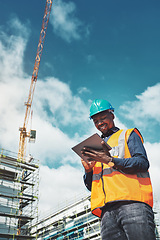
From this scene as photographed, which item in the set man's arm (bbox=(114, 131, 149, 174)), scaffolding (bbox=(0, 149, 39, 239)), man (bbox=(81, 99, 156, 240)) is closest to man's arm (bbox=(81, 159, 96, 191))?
man (bbox=(81, 99, 156, 240))

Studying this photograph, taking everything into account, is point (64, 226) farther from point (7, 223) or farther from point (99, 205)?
point (99, 205)

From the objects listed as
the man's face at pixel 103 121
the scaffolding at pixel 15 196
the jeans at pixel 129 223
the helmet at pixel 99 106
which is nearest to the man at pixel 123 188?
the jeans at pixel 129 223

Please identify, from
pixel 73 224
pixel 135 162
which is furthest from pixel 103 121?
pixel 73 224

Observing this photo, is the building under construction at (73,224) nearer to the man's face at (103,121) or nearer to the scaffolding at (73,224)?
the scaffolding at (73,224)

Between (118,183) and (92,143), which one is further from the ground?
(92,143)

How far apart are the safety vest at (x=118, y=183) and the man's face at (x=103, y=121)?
0.23 metres

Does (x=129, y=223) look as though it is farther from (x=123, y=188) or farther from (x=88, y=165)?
(x=88, y=165)

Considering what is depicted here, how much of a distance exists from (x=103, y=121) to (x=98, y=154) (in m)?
0.50

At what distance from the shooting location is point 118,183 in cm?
170

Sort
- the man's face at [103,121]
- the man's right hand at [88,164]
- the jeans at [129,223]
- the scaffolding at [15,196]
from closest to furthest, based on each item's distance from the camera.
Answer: the jeans at [129,223], the man's right hand at [88,164], the man's face at [103,121], the scaffolding at [15,196]

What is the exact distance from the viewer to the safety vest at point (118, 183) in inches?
64.6

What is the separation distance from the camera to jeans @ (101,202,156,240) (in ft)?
4.88

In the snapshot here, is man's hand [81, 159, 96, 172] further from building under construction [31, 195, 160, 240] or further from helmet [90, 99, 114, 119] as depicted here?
building under construction [31, 195, 160, 240]

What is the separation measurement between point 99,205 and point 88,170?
39 centimetres
